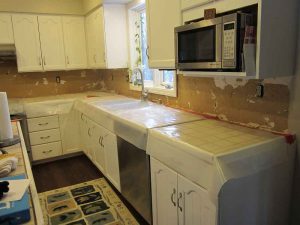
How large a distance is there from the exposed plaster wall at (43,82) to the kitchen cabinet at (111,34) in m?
0.96

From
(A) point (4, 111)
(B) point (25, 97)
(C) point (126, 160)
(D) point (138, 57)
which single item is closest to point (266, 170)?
(C) point (126, 160)

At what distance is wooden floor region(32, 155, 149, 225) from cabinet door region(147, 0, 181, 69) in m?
1.47

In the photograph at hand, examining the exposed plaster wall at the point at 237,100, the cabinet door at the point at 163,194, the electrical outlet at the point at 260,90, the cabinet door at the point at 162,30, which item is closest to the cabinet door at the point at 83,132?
the exposed plaster wall at the point at 237,100

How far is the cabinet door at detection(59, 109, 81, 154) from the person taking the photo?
3795mm

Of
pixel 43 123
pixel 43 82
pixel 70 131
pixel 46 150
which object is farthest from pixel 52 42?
pixel 46 150

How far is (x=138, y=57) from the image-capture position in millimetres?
3477

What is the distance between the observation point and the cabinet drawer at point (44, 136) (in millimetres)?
3607

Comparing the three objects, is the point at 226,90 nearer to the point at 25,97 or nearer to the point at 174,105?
the point at 174,105

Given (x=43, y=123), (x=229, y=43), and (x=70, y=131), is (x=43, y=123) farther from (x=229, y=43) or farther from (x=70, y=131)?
(x=229, y=43)

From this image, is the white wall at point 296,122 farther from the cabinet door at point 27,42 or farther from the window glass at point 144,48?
the cabinet door at point 27,42

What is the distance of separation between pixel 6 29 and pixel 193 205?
3549 millimetres

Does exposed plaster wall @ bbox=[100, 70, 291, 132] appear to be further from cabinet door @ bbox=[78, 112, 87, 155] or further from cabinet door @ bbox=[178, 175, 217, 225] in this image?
cabinet door @ bbox=[78, 112, 87, 155]

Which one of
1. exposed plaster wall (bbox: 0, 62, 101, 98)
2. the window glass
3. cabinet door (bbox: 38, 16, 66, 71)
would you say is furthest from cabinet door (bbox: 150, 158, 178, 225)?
exposed plaster wall (bbox: 0, 62, 101, 98)

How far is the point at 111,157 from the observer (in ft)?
8.72
